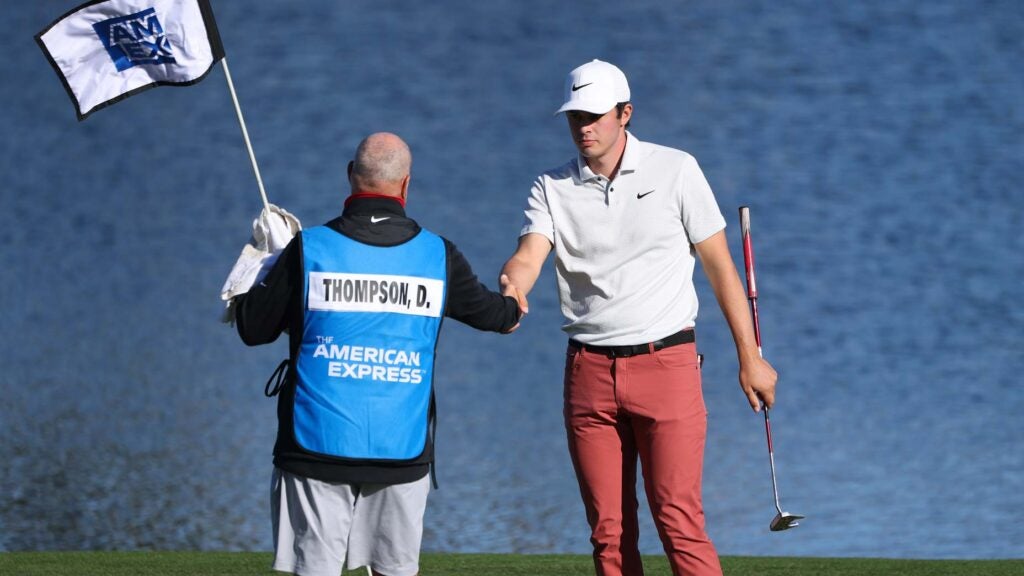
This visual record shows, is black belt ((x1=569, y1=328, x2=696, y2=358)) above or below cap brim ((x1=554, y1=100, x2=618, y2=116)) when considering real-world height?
below

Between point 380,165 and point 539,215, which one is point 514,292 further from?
point 380,165

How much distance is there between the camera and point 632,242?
2.48 metres

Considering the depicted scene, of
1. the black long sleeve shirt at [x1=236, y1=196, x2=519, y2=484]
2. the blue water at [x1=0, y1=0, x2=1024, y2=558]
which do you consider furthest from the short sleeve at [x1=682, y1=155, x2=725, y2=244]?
the blue water at [x1=0, y1=0, x2=1024, y2=558]

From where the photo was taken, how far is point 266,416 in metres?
5.98

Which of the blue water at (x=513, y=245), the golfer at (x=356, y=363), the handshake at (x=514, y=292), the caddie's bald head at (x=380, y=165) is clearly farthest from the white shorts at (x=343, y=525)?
the blue water at (x=513, y=245)

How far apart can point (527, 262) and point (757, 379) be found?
51 cm

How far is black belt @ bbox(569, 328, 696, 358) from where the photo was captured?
8.06 ft

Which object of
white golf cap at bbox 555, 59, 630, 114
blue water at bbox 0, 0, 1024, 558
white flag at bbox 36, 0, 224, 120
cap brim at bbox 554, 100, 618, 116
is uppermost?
→ white flag at bbox 36, 0, 224, 120

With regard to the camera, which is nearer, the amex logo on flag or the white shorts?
the white shorts

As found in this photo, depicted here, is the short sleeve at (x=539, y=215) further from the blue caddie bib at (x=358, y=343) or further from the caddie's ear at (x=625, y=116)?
the blue caddie bib at (x=358, y=343)

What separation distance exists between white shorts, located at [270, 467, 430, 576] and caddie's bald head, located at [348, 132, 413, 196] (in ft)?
1.66

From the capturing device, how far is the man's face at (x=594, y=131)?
8.15 feet

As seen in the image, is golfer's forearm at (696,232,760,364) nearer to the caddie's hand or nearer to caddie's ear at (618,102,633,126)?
the caddie's hand

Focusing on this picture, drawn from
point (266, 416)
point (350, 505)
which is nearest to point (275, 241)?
point (350, 505)
